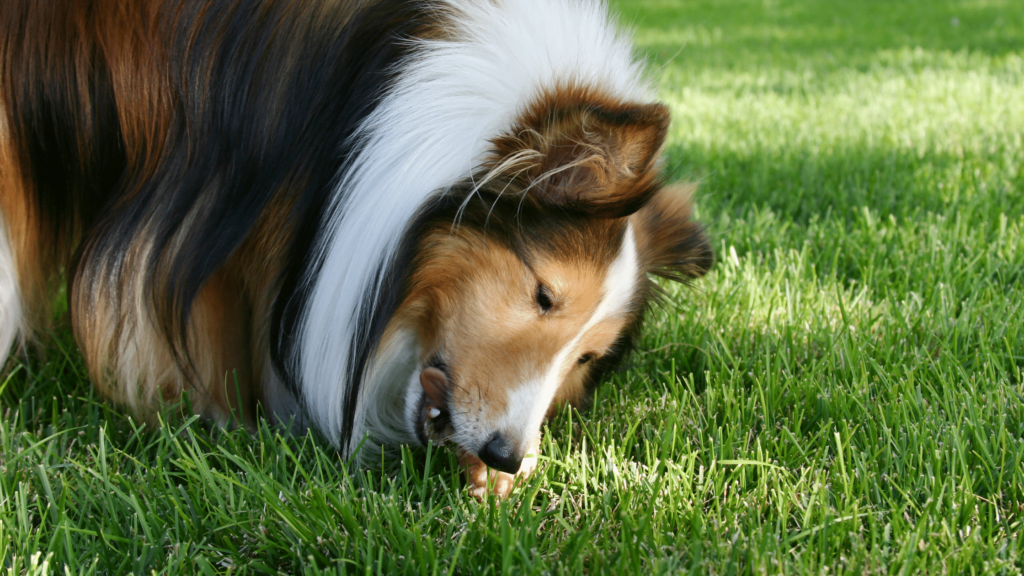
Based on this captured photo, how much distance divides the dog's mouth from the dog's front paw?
0.29 feet

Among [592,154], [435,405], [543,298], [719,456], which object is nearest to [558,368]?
[543,298]

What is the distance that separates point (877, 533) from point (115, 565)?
5.38ft

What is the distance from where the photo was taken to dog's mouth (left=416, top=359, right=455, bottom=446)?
2.12 metres

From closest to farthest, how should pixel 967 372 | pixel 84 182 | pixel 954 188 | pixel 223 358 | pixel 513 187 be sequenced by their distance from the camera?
pixel 513 187 < pixel 84 182 < pixel 223 358 < pixel 967 372 < pixel 954 188

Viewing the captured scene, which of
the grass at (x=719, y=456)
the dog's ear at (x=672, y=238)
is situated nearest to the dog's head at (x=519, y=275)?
the grass at (x=719, y=456)

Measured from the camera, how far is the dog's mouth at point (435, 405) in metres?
2.12

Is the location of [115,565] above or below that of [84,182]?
below

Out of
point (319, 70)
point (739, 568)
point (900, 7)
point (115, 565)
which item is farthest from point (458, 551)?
point (900, 7)

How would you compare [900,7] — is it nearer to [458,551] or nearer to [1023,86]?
[1023,86]

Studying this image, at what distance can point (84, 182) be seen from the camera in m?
2.15

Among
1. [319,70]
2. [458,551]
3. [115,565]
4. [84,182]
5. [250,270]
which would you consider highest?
[319,70]

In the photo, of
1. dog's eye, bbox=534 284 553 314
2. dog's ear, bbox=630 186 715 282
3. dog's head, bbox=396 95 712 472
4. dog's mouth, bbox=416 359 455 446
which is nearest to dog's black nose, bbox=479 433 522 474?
dog's head, bbox=396 95 712 472

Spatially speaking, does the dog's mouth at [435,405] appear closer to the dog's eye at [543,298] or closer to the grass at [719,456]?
the grass at [719,456]

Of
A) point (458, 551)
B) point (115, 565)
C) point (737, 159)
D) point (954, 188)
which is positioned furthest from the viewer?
point (737, 159)
